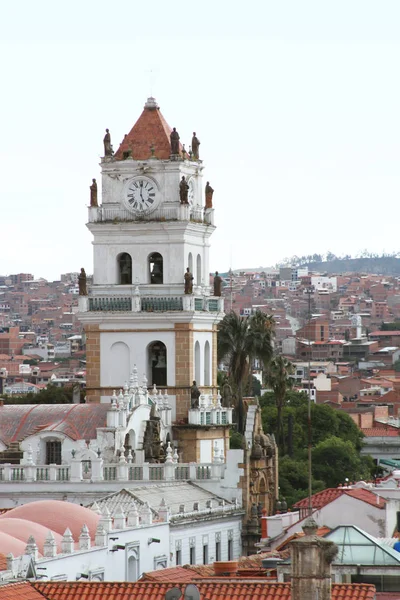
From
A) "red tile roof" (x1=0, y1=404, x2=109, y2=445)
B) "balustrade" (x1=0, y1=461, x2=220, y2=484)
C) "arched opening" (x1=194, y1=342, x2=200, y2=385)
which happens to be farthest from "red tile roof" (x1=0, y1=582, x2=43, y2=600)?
"arched opening" (x1=194, y1=342, x2=200, y2=385)

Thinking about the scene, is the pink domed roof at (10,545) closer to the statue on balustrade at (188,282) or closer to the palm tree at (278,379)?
the statue on balustrade at (188,282)

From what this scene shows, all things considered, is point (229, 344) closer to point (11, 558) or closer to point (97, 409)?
point (97, 409)

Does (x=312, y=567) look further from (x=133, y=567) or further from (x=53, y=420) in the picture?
(x=53, y=420)

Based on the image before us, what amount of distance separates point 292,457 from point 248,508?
91.5ft

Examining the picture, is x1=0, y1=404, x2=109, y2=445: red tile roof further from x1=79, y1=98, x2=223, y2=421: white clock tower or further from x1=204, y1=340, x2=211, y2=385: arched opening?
x1=204, y1=340, x2=211, y2=385: arched opening

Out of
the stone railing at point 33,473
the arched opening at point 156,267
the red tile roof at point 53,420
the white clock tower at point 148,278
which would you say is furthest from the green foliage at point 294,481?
the stone railing at point 33,473

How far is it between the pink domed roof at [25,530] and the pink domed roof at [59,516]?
4.29 ft

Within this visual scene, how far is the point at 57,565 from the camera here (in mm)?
57281

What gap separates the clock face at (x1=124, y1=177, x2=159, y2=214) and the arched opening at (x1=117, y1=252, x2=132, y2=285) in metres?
1.62

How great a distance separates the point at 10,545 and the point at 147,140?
34.9m

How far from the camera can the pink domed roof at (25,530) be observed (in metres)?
60.1

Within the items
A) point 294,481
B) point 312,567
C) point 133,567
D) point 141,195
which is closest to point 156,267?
point 141,195

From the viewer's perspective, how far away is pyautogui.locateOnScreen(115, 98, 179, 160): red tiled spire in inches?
3546

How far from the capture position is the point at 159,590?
1983 inches
